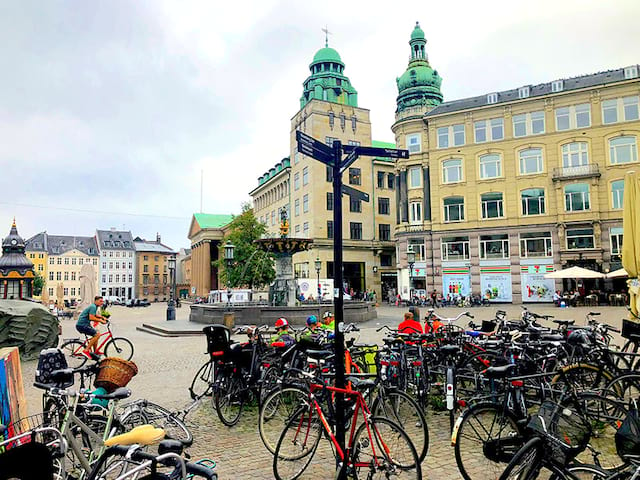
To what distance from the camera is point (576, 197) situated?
39.2m

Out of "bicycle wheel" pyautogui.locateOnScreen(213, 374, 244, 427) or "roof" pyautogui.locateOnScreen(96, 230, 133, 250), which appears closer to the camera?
"bicycle wheel" pyautogui.locateOnScreen(213, 374, 244, 427)

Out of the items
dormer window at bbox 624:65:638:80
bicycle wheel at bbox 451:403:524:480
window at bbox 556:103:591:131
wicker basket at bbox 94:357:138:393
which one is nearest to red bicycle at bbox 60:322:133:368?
wicker basket at bbox 94:357:138:393

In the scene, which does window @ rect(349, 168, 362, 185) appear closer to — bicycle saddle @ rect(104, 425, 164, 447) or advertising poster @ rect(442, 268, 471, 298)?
advertising poster @ rect(442, 268, 471, 298)

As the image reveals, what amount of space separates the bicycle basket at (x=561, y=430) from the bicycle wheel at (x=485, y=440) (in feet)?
2.85

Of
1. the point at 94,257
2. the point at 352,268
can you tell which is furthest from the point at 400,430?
the point at 94,257

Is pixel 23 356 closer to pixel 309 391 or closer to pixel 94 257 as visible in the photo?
pixel 309 391

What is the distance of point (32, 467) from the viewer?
268cm

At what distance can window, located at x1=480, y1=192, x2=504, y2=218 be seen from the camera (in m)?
42.0

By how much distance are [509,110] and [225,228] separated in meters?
58.5

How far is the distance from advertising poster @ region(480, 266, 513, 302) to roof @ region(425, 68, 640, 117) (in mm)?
14750

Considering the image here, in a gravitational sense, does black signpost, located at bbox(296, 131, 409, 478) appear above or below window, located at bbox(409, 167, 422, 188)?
below

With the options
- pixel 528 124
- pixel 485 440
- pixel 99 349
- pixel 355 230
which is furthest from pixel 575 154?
pixel 485 440

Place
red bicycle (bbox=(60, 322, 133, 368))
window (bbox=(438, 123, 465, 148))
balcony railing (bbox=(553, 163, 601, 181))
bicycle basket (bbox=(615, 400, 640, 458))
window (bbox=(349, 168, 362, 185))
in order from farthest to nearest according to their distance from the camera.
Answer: window (bbox=(349, 168, 362, 185))
window (bbox=(438, 123, 465, 148))
balcony railing (bbox=(553, 163, 601, 181))
red bicycle (bbox=(60, 322, 133, 368))
bicycle basket (bbox=(615, 400, 640, 458))

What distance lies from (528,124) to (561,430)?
139 ft
